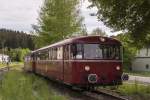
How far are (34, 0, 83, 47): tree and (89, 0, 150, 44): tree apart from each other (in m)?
28.4

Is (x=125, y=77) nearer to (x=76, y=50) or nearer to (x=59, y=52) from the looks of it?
(x=76, y=50)

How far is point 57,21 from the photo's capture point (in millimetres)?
52531

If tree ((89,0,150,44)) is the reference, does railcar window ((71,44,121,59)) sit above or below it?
below

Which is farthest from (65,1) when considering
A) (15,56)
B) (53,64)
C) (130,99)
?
(15,56)

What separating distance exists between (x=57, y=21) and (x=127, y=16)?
29.9 metres

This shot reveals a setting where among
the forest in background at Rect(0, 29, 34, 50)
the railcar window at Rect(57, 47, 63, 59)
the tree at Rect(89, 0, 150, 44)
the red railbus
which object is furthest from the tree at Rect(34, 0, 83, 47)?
the forest in background at Rect(0, 29, 34, 50)

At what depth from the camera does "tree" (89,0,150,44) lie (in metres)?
22.2

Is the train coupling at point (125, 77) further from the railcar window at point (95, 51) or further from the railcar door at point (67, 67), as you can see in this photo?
the railcar door at point (67, 67)

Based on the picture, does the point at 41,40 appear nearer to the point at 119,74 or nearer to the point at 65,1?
the point at 65,1

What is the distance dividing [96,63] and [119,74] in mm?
1363

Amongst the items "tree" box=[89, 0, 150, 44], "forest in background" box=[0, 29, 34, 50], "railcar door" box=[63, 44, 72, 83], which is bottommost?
"railcar door" box=[63, 44, 72, 83]

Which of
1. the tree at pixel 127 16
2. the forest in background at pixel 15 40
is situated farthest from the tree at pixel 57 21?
the forest in background at pixel 15 40

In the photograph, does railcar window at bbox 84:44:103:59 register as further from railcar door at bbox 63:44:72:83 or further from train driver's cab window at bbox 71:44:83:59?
railcar door at bbox 63:44:72:83

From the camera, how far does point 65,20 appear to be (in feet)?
176
